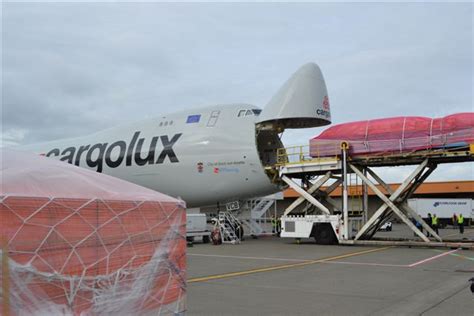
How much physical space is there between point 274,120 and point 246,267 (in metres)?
11.2

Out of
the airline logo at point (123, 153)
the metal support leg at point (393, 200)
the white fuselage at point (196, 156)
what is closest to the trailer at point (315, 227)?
the metal support leg at point (393, 200)

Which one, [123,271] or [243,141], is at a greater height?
[243,141]

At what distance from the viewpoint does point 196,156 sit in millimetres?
25922

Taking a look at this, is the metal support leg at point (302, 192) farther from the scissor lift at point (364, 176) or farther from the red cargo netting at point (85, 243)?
the red cargo netting at point (85, 243)

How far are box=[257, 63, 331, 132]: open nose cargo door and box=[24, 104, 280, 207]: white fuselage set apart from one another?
1.08m

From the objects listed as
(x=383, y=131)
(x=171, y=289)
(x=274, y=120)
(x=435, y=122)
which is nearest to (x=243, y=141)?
(x=274, y=120)

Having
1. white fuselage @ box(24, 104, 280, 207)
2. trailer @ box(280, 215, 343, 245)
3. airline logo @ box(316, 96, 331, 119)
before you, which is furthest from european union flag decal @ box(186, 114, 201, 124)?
trailer @ box(280, 215, 343, 245)

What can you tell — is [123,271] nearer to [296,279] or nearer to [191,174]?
[296,279]

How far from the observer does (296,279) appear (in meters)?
12.9

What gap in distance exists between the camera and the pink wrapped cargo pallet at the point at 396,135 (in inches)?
844

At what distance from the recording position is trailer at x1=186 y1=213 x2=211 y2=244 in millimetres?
26183

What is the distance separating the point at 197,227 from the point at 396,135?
11275 mm

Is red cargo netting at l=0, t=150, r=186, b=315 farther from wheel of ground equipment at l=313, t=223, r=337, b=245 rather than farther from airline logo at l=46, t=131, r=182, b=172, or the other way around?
airline logo at l=46, t=131, r=182, b=172

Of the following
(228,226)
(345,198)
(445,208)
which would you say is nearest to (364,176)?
(345,198)
